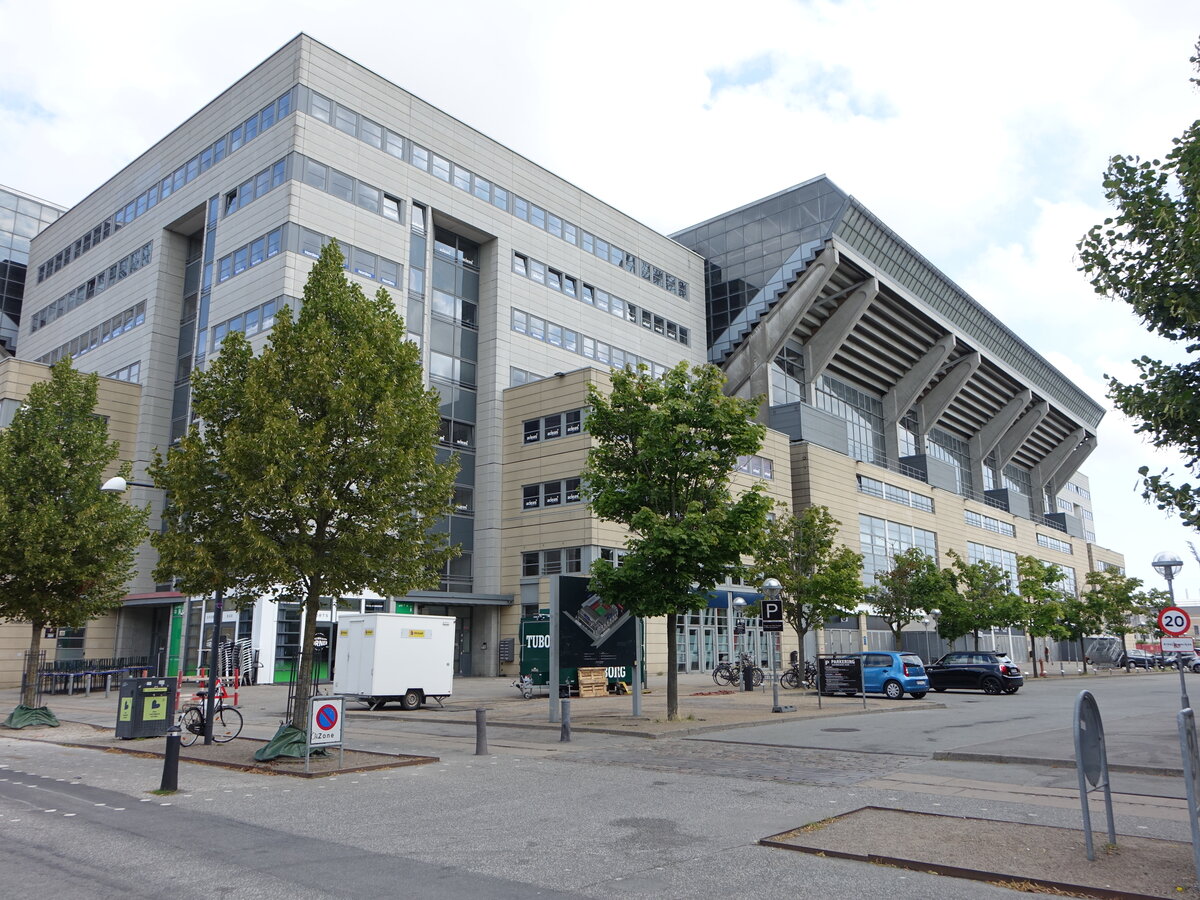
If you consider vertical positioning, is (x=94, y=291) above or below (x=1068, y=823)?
above

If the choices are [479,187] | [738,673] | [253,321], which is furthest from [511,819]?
[479,187]

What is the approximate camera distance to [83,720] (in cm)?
2253

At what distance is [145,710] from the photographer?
1752 cm

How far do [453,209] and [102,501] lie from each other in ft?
99.9

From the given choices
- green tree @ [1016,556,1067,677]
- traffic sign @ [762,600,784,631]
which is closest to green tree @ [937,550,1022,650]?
green tree @ [1016,556,1067,677]

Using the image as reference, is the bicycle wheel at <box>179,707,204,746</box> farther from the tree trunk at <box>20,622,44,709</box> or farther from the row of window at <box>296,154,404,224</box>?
the row of window at <box>296,154,404,224</box>

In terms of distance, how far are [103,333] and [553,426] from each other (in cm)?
2771

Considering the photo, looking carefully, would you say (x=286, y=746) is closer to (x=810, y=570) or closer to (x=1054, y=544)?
(x=810, y=570)

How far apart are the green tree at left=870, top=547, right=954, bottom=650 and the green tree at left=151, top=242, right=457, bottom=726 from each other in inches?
1267

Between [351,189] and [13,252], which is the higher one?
[13,252]

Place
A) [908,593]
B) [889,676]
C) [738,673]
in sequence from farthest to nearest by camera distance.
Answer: [908,593] < [738,673] < [889,676]

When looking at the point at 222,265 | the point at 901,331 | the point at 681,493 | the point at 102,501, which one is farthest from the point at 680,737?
the point at 901,331

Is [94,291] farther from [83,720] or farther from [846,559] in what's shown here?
[846,559]

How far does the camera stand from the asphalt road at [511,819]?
6.81 meters
